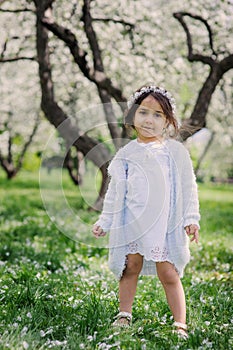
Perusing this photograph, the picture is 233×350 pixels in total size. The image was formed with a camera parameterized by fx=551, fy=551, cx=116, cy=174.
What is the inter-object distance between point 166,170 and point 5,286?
1.60 meters

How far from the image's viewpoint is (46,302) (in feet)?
13.1

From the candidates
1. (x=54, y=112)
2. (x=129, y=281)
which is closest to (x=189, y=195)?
(x=129, y=281)

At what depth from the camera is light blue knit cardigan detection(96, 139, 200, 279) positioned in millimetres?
3709

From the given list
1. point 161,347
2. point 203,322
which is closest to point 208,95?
point 203,322

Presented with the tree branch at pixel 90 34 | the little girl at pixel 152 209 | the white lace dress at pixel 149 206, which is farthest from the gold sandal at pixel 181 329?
the tree branch at pixel 90 34

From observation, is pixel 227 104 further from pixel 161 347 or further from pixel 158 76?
pixel 161 347

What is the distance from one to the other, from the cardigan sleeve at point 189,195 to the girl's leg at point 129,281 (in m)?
0.44

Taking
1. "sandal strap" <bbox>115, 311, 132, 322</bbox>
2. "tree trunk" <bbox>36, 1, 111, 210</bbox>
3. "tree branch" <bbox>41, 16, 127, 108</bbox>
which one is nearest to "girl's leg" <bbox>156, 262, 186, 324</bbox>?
"sandal strap" <bbox>115, 311, 132, 322</bbox>

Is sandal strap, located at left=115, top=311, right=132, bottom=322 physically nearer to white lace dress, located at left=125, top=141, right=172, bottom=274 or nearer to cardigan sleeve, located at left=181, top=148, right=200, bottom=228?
white lace dress, located at left=125, top=141, right=172, bottom=274

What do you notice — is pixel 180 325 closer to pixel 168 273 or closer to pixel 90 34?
pixel 168 273

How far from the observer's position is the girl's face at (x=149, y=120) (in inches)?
150

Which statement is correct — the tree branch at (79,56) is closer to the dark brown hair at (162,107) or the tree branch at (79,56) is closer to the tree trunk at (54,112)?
the tree trunk at (54,112)

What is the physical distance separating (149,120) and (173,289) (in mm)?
1164

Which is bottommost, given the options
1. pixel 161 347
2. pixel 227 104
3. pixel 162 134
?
pixel 161 347
